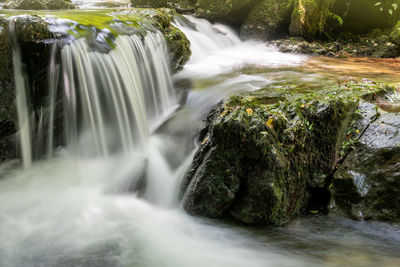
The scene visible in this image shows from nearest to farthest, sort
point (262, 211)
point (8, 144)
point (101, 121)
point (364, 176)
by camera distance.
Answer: point (262, 211), point (364, 176), point (8, 144), point (101, 121)

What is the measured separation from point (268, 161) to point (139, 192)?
1871mm

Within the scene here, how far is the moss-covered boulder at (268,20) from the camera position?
11141 millimetres

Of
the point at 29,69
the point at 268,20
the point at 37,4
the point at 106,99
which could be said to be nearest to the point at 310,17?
the point at 268,20

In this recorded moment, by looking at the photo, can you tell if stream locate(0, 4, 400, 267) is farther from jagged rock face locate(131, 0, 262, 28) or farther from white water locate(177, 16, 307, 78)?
jagged rock face locate(131, 0, 262, 28)

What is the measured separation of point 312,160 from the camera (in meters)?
3.82

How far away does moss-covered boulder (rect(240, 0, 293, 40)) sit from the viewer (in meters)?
11.1

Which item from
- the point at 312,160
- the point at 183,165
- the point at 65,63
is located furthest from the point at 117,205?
the point at 312,160

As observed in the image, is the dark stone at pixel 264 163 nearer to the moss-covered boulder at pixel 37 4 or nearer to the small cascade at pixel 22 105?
the small cascade at pixel 22 105

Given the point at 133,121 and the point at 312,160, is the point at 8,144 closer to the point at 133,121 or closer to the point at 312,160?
the point at 133,121

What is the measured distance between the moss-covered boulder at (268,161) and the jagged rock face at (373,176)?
171 mm

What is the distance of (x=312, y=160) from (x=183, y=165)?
1784 mm

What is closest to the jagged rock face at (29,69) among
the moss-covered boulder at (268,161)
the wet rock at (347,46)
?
the moss-covered boulder at (268,161)

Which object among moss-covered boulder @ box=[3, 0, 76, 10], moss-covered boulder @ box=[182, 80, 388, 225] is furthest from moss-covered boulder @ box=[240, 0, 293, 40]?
moss-covered boulder @ box=[182, 80, 388, 225]

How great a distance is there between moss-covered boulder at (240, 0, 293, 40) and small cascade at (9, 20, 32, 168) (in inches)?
357
